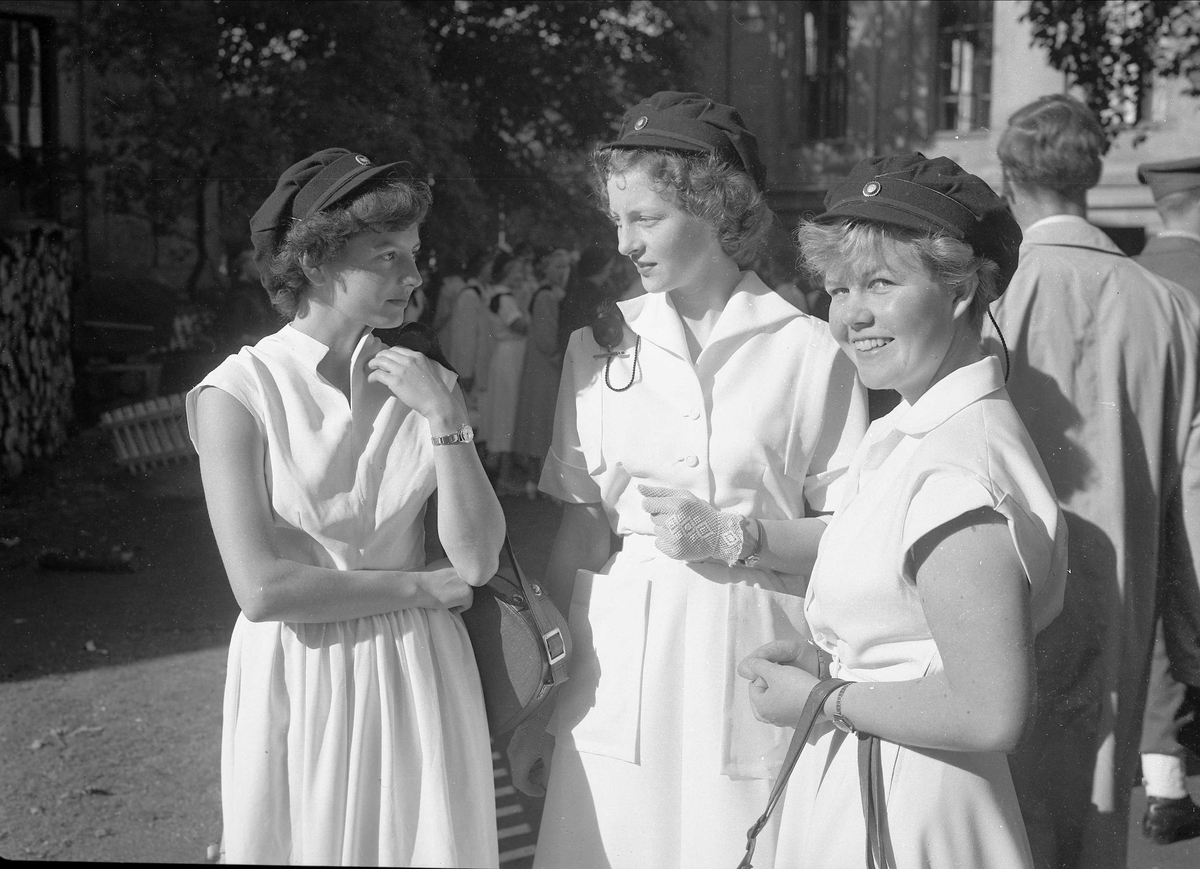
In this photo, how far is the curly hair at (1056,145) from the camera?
2281mm

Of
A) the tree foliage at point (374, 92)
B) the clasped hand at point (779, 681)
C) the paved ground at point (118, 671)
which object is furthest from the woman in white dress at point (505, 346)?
the clasped hand at point (779, 681)

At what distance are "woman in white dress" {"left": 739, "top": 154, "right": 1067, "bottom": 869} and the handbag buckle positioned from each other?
0.38 meters

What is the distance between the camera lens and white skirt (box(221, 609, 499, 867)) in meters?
1.73

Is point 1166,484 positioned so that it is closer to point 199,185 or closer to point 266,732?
point 266,732

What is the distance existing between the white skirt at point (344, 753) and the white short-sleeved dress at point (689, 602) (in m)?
0.23

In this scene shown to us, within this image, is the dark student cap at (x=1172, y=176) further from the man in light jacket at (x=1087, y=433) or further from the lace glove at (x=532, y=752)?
the lace glove at (x=532, y=752)

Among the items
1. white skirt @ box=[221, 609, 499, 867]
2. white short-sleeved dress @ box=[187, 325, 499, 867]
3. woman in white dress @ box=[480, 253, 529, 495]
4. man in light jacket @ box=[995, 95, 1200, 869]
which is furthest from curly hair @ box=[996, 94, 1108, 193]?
woman in white dress @ box=[480, 253, 529, 495]

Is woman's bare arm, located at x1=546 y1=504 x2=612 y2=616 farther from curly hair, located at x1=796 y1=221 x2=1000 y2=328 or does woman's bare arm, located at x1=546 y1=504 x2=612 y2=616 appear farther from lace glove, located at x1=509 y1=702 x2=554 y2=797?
curly hair, located at x1=796 y1=221 x2=1000 y2=328

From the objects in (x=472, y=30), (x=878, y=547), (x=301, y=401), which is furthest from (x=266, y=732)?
(x=472, y=30)

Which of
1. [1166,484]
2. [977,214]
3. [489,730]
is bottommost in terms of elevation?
[489,730]

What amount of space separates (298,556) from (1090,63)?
3.22 meters

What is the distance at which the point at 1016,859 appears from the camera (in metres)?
1.44

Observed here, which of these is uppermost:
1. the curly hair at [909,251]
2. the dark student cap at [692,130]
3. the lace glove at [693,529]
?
the dark student cap at [692,130]

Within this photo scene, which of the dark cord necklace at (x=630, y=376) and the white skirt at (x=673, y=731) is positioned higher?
the dark cord necklace at (x=630, y=376)
